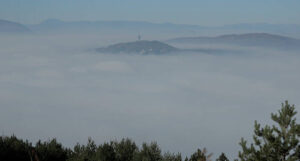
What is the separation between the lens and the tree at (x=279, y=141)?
17734mm

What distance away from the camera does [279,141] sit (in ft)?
58.7

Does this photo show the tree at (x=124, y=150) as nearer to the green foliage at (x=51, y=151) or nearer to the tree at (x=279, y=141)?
the green foliage at (x=51, y=151)

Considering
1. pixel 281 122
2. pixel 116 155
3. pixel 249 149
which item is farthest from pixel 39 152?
pixel 281 122

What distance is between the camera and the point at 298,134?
699 inches

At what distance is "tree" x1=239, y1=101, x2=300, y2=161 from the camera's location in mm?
17734

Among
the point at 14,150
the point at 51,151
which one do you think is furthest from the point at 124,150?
the point at 14,150

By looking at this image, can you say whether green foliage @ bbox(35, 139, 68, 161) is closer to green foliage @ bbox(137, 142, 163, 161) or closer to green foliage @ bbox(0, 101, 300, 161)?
green foliage @ bbox(0, 101, 300, 161)

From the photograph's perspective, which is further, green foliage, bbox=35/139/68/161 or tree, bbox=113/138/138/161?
tree, bbox=113/138/138/161

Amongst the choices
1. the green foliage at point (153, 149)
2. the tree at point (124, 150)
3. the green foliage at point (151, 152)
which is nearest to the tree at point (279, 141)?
the green foliage at point (153, 149)

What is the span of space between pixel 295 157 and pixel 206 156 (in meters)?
10.2

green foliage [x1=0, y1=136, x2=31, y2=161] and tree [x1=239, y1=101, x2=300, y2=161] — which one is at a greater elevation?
tree [x1=239, y1=101, x2=300, y2=161]

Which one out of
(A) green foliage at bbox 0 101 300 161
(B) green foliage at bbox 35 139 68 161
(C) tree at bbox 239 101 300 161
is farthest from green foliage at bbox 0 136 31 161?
(C) tree at bbox 239 101 300 161

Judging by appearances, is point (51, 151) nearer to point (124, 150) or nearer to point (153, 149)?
point (124, 150)

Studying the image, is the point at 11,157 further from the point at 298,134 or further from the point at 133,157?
the point at 298,134
